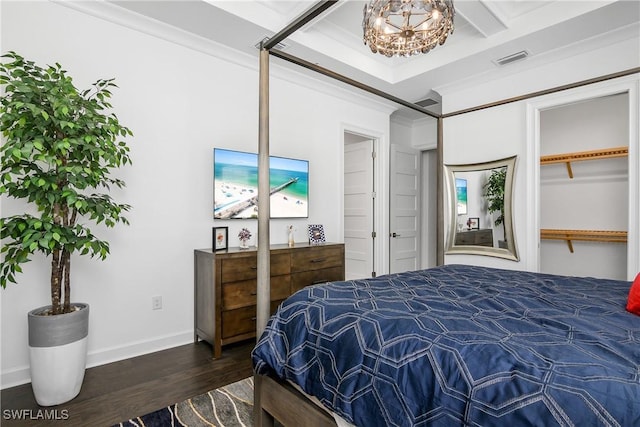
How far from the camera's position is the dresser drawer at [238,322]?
108 inches

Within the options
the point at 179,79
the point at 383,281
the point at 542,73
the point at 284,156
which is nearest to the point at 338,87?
the point at 284,156

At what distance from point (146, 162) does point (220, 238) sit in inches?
35.1

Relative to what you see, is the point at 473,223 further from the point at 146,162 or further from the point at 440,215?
the point at 146,162

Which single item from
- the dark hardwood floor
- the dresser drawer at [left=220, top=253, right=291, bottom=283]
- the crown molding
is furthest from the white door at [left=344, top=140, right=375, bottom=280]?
the dark hardwood floor

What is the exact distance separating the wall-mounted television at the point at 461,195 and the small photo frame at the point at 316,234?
164cm

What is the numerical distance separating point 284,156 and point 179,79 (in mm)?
1267

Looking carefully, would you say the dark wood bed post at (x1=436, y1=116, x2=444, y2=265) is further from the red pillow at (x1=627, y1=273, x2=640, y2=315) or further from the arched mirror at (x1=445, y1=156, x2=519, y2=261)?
the red pillow at (x1=627, y1=273, x2=640, y2=315)

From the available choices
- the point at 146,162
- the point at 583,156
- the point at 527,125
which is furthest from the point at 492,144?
the point at 146,162

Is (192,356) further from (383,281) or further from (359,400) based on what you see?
(359,400)

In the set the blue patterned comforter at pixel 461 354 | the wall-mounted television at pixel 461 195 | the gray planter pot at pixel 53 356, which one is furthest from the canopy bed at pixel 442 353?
the wall-mounted television at pixel 461 195

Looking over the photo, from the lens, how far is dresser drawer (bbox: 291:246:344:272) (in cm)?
324

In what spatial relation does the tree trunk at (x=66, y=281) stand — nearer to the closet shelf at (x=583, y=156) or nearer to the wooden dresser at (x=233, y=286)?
the wooden dresser at (x=233, y=286)

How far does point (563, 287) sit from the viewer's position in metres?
1.87

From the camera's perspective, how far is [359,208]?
4.88m
